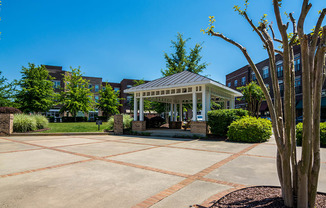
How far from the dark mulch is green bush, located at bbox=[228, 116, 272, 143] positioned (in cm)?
718

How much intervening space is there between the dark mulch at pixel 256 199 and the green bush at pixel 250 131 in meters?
7.18

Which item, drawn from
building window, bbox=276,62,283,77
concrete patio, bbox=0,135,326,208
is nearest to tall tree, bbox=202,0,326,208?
concrete patio, bbox=0,135,326,208

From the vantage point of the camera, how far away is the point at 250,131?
393 inches

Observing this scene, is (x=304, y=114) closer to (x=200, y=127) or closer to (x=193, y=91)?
(x=200, y=127)

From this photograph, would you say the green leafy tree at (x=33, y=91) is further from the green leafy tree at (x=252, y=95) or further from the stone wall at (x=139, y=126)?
the green leafy tree at (x=252, y=95)

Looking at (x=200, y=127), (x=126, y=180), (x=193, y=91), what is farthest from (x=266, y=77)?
(x=126, y=180)

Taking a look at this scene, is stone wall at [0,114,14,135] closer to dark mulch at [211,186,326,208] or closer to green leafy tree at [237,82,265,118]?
dark mulch at [211,186,326,208]

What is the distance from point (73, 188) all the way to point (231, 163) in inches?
154

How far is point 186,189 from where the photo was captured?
11.7 feet

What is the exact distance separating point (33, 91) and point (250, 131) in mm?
26882

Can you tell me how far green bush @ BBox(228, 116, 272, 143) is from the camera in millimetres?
9953

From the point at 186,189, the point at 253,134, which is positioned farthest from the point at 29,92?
the point at 186,189

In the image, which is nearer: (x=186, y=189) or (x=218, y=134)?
(x=186, y=189)

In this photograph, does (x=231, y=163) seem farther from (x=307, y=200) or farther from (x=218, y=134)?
(x=218, y=134)
